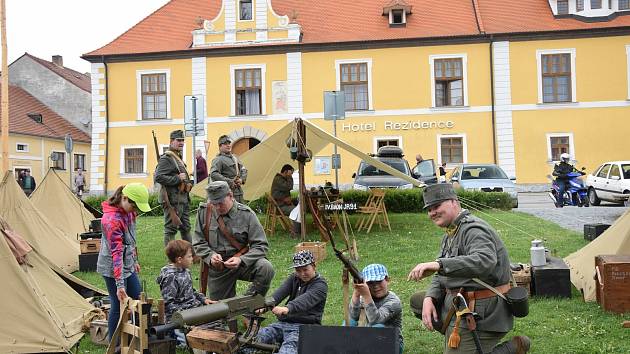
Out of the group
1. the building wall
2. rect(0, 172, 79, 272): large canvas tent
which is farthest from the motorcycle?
the building wall

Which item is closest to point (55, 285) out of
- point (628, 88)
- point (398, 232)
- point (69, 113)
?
point (398, 232)

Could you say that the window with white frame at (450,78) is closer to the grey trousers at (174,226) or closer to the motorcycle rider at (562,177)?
the motorcycle rider at (562,177)

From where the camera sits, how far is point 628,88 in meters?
25.2

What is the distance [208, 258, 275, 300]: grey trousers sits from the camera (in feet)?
18.7

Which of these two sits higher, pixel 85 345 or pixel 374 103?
pixel 374 103

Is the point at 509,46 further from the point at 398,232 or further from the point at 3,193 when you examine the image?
the point at 3,193

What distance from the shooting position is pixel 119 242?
16.9 ft

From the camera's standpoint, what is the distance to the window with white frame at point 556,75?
25.7 m

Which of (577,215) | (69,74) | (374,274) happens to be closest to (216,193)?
(374,274)

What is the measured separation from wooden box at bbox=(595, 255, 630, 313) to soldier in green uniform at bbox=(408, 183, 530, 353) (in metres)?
2.84

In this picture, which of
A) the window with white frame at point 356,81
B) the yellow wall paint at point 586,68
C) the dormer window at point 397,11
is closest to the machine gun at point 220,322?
the window with white frame at point 356,81

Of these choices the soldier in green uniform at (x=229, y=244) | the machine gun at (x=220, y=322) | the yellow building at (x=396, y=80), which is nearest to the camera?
the machine gun at (x=220, y=322)

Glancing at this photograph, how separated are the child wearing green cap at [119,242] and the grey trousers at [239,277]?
2.53 ft

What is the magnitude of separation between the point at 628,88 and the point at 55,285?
81.0 feet
